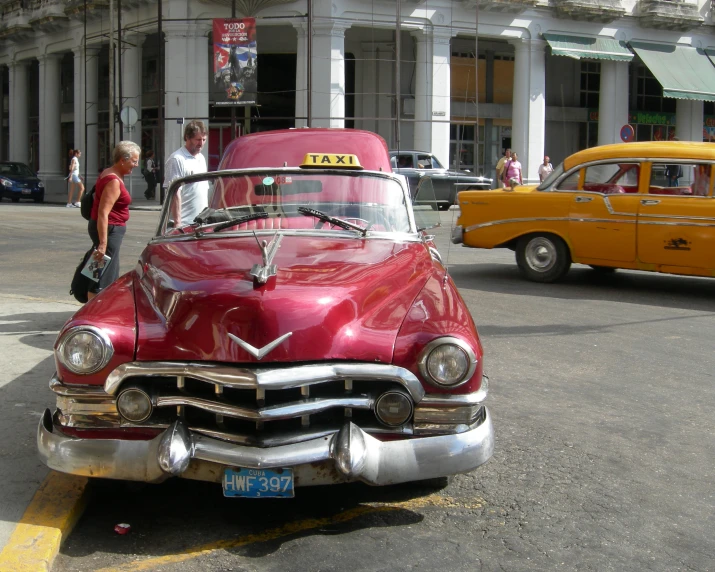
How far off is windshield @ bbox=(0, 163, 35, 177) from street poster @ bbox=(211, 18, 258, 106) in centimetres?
938

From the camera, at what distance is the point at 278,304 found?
12.5 ft

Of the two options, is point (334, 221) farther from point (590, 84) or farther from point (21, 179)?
point (590, 84)

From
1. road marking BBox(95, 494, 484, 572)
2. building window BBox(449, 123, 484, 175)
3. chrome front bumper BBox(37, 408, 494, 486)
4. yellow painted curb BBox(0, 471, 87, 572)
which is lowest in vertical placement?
road marking BBox(95, 494, 484, 572)

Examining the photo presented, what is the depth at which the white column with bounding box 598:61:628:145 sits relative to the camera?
112ft

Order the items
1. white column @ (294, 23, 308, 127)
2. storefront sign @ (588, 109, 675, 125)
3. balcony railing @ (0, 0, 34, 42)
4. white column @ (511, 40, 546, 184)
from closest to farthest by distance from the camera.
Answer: white column @ (294, 23, 308, 127), white column @ (511, 40, 546, 184), storefront sign @ (588, 109, 675, 125), balcony railing @ (0, 0, 34, 42)

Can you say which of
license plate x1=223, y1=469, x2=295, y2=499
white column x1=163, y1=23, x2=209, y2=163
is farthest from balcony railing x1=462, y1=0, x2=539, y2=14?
license plate x1=223, y1=469, x2=295, y2=499

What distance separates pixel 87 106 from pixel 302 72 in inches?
447

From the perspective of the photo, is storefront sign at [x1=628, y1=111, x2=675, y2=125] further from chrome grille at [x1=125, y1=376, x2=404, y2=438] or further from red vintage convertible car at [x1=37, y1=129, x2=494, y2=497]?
chrome grille at [x1=125, y1=376, x2=404, y2=438]

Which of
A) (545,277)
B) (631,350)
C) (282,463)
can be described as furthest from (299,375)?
(545,277)

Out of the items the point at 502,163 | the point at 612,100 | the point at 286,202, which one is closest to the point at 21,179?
the point at 502,163

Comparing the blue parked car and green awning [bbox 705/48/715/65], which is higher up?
green awning [bbox 705/48/715/65]

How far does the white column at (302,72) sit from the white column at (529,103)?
821 centimetres

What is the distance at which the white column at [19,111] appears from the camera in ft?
136

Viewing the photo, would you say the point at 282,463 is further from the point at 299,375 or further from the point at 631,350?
the point at 631,350
